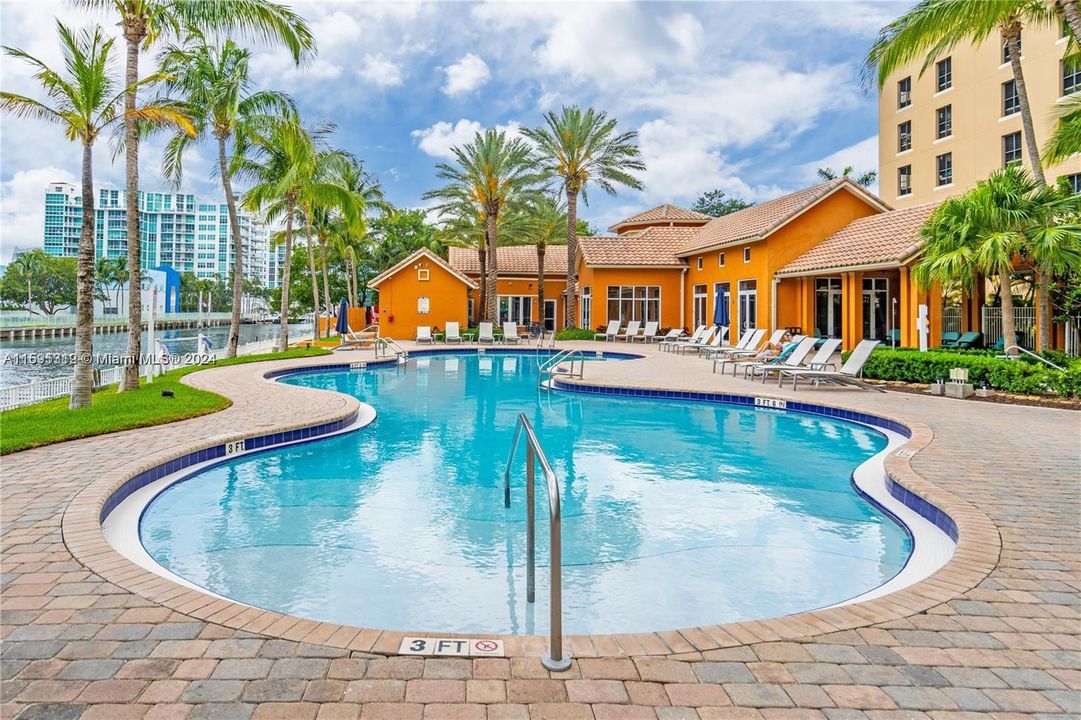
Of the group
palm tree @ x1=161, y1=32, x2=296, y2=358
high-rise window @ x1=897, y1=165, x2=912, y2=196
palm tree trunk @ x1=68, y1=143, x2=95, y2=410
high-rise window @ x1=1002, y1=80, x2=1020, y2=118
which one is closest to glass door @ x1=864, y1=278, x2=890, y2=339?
high-rise window @ x1=1002, y1=80, x2=1020, y2=118

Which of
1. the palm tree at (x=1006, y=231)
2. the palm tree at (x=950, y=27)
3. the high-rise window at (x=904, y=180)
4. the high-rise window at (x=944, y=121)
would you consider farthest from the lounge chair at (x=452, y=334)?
the high-rise window at (x=944, y=121)

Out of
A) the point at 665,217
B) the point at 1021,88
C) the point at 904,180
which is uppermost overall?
the point at 904,180

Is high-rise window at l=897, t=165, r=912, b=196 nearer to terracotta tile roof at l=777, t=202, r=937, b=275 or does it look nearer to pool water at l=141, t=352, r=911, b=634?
terracotta tile roof at l=777, t=202, r=937, b=275

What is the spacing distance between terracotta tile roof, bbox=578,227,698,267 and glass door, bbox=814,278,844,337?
7850mm

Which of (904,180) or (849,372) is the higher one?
(904,180)

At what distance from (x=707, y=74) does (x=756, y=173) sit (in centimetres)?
3636

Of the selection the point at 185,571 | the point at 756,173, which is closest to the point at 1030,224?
the point at 185,571

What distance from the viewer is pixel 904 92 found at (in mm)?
30328

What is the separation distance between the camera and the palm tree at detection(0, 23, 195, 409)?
966cm

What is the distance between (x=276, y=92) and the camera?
789 inches

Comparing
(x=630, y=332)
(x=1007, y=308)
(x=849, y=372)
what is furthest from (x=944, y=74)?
(x=849, y=372)

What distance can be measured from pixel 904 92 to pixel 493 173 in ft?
66.0

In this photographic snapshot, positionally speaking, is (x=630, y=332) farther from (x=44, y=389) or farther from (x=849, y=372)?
(x=44, y=389)

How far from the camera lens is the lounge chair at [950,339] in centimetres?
1872
